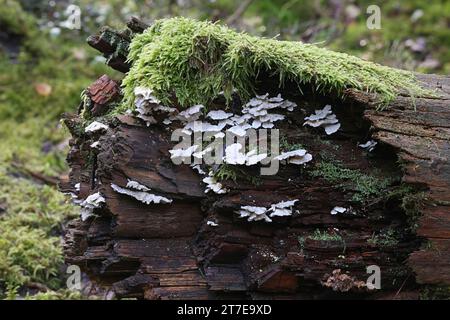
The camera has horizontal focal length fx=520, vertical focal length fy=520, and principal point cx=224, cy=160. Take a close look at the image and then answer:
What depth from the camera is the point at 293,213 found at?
2.64 metres

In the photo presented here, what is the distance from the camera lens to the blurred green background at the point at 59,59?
384cm

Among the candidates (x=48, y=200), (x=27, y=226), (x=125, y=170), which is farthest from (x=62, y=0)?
(x=125, y=170)

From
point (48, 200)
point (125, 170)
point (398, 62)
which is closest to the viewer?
point (125, 170)

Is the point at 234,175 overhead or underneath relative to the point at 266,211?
overhead

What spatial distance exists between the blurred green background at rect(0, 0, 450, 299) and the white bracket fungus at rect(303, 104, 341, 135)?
1.57 m

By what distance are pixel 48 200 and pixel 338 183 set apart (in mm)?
2806

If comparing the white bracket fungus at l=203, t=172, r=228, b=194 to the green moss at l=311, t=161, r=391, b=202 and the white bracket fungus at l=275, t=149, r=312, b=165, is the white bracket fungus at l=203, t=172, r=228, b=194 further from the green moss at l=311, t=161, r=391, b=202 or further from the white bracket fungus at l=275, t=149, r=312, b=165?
the green moss at l=311, t=161, r=391, b=202

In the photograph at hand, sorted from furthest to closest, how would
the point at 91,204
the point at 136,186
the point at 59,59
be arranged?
the point at 59,59 < the point at 91,204 < the point at 136,186

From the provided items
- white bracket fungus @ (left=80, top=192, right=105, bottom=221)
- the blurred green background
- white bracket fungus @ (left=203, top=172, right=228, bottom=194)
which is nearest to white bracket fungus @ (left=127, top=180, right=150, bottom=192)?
white bracket fungus @ (left=80, top=192, right=105, bottom=221)

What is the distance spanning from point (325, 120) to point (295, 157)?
0.27 m

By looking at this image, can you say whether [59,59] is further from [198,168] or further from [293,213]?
[293,213]

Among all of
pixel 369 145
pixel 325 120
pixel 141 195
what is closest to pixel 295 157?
pixel 325 120
